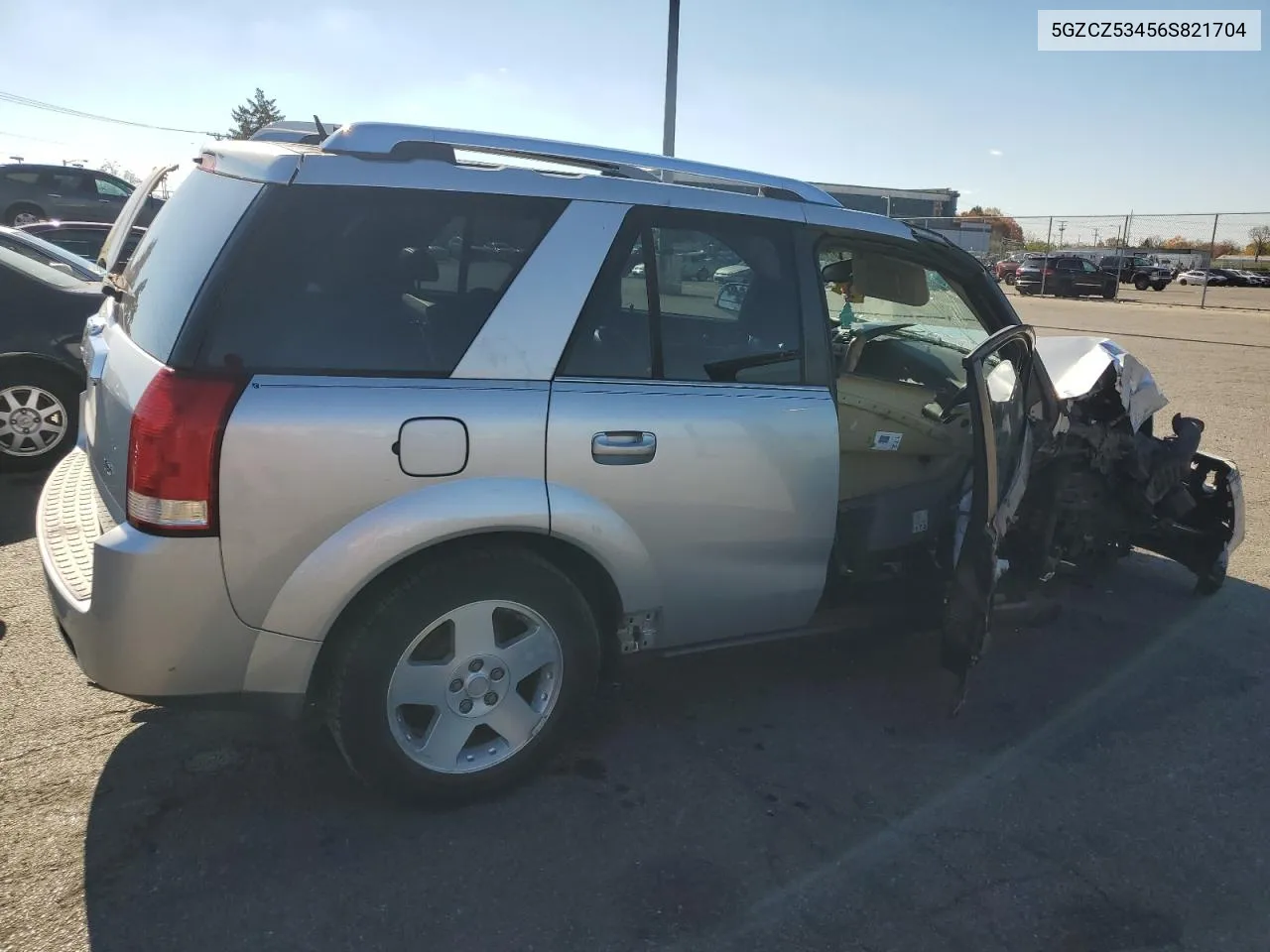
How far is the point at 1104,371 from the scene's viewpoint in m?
4.21

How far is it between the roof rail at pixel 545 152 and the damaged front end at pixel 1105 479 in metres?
1.48

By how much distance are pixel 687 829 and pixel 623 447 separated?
3.84 feet

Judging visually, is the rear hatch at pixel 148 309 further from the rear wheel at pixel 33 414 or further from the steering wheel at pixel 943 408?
the rear wheel at pixel 33 414

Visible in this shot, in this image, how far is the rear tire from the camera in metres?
20.0

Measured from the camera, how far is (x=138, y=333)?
286cm

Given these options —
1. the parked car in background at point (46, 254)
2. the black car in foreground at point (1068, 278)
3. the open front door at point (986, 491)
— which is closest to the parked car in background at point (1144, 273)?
the black car in foreground at point (1068, 278)

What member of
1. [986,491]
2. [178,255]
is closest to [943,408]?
[986,491]

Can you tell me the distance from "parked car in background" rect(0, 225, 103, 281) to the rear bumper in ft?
16.4

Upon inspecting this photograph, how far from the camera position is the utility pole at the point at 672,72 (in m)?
10.4

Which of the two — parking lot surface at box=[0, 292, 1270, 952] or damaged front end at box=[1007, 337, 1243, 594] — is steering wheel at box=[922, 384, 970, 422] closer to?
damaged front end at box=[1007, 337, 1243, 594]

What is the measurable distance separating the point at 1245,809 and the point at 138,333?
3.76m

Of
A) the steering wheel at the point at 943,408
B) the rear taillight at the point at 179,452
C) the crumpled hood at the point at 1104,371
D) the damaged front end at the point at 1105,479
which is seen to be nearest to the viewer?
the rear taillight at the point at 179,452

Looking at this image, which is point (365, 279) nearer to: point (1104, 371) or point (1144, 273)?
point (1104, 371)

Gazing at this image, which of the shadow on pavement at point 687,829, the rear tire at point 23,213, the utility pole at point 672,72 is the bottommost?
the shadow on pavement at point 687,829
